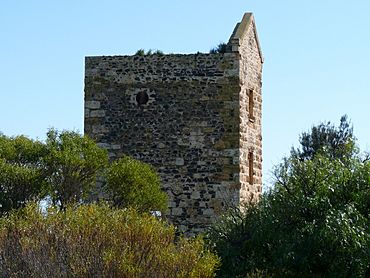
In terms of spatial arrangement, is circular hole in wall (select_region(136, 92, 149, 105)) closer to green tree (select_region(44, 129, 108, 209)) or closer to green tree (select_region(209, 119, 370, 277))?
green tree (select_region(44, 129, 108, 209))

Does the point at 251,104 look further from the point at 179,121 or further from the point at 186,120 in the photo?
the point at 179,121

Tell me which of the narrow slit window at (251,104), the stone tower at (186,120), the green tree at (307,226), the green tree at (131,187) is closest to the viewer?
the green tree at (307,226)

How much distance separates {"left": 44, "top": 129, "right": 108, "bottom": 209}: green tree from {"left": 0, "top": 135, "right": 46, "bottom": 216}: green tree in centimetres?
27

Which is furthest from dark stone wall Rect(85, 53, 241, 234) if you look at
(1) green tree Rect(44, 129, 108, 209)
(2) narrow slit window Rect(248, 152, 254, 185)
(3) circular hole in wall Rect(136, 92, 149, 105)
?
(1) green tree Rect(44, 129, 108, 209)

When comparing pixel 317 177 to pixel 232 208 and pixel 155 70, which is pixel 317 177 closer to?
pixel 232 208

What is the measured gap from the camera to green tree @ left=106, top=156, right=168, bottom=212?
21.8m

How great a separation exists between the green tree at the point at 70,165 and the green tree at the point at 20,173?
27cm

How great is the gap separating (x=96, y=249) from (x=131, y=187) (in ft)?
20.7

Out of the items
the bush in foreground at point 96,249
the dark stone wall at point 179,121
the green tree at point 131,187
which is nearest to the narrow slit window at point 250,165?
the dark stone wall at point 179,121

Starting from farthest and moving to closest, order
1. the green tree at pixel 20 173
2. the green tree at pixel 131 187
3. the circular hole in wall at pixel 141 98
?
the circular hole in wall at pixel 141 98 → the green tree at pixel 131 187 → the green tree at pixel 20 173

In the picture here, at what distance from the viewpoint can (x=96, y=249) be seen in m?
15.6

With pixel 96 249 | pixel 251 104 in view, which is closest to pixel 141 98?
pixel 251 104

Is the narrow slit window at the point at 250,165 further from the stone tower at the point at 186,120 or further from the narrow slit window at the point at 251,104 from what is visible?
the narrow slit window at the point at 251,104

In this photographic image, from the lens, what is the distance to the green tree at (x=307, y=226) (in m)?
17.9
